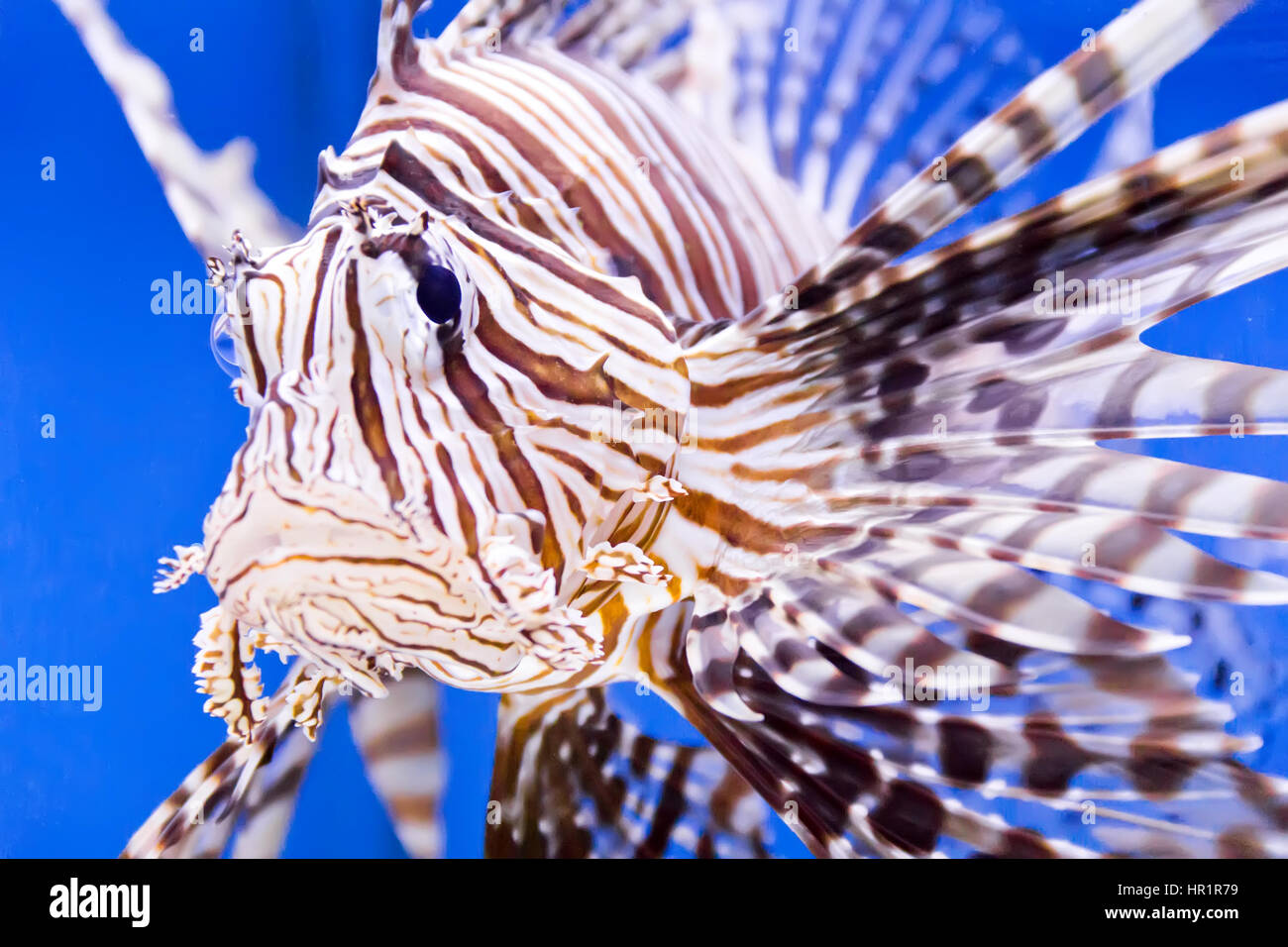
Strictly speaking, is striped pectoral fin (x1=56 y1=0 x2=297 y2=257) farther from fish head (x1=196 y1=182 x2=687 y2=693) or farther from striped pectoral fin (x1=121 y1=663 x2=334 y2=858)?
striped pectoral fin (x1=121 y1=663 x2=334 y2=858)

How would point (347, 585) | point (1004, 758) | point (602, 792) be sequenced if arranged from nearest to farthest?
point (347, 585) < point (1004, 758) < point (602, 792)

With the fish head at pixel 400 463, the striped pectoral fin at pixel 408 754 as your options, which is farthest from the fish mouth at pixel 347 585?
the striped pectoral fin at pixel 408 754

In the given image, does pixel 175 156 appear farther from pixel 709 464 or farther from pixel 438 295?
pixel 709 464

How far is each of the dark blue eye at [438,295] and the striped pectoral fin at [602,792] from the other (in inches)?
19.4

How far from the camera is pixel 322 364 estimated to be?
1.88ft

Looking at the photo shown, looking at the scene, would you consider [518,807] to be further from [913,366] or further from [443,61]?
[443,61]

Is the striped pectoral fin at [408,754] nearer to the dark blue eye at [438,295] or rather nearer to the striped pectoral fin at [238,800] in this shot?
the striped pectoral fin at [238,800]

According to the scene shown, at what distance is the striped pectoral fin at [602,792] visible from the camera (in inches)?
38.3

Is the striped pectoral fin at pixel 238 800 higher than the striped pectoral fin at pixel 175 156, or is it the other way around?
the striped pectoral fin at pixel 175 156

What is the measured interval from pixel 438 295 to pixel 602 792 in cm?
61

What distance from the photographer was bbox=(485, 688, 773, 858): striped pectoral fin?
0.97m

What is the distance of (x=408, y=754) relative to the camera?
3.13 ft

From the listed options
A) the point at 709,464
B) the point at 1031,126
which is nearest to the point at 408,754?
the point at 709,464
